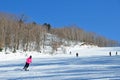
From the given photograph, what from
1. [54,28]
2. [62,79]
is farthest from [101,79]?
[54,28]

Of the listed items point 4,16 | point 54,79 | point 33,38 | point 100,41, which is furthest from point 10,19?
point 100,41

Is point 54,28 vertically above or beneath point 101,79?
above

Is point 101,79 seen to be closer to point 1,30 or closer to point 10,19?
point 1,30

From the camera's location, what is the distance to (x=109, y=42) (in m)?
184

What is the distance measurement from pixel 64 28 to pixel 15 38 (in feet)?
272

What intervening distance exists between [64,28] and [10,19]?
251ft

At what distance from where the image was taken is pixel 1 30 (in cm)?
7225

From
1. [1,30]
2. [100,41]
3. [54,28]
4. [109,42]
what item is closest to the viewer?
[1,30]

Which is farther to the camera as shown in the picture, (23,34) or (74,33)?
(74,33)

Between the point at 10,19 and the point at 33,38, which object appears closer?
the point at 10,19

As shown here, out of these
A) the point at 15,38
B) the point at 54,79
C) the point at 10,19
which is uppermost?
the point at 10,19

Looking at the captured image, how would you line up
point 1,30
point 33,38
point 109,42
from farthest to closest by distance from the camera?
point 109,42 < point 33,38 < point 1,30

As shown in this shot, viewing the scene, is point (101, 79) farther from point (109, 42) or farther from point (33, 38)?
point (109, 42)

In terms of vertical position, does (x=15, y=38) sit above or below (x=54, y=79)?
above
